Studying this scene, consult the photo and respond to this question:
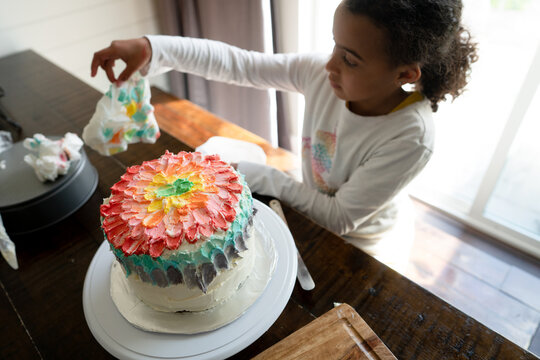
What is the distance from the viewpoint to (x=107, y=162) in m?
0.94

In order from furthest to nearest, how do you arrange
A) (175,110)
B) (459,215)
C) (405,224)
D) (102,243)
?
(175,110) < (459,215) < (405,224) < (102,243)

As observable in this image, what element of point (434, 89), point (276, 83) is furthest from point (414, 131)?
point (276, 83)

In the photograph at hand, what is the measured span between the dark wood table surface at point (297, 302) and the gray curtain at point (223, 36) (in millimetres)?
1306

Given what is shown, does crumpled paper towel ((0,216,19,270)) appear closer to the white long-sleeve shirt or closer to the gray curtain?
the white long-sleeve shirt

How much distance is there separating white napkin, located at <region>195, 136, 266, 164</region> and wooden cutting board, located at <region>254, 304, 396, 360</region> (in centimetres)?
80

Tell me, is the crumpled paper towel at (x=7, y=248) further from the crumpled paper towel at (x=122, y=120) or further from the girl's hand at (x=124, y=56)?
the girl's hand at (x=124, y=56)

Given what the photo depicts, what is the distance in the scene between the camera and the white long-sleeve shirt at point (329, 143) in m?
0.88

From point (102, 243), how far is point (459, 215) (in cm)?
176

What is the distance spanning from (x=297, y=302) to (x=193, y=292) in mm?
179

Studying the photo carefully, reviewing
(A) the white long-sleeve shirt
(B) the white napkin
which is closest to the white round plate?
(A) the white long-sleeve shirt

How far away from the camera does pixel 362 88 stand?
2.79 feet

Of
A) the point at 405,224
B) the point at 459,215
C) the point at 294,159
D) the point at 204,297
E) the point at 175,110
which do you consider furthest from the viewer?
the point at 175,110

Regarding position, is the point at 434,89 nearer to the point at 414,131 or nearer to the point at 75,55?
the point at 414,131

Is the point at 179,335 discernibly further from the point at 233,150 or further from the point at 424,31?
the point at 233,150
